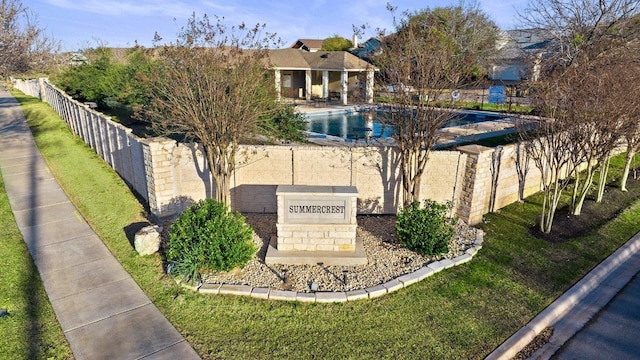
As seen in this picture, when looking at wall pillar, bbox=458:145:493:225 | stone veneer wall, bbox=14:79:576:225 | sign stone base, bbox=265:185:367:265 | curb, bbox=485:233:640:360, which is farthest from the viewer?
stone veneer wall, bbox=14:79:576:225

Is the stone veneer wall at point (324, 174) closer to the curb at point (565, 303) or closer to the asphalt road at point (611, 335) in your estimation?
the curb at point (565, 303)

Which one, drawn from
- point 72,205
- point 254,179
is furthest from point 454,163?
point 72,205

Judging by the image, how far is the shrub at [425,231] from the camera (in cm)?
787

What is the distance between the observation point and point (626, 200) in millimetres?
11500

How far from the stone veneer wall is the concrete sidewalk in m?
2.02

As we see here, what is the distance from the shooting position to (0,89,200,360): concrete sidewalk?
5.35 meters

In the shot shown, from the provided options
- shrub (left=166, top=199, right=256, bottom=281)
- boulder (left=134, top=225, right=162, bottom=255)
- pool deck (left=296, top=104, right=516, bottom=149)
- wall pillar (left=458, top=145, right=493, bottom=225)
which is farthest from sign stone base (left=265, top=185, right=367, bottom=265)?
pool deck (left=296, top=104, right=516, bottom=149)

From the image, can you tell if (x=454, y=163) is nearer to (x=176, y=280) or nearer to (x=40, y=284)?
(x=176, y=280)

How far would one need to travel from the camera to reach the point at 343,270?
24.2 ft

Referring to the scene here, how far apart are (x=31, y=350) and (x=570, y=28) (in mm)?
27201

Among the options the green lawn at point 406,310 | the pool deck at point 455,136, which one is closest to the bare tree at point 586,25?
the pool deck at point 455,136

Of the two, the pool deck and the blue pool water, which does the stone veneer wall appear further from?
the blue pool water

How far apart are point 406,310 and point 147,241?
501 cm

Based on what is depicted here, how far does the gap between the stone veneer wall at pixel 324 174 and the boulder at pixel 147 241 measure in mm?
1774
